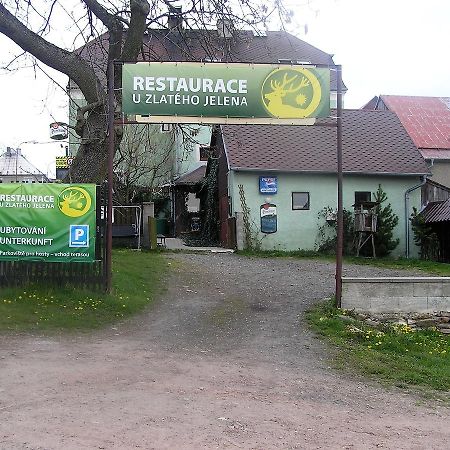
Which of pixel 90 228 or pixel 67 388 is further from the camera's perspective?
pixel 90 228

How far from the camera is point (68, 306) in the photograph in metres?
11.7

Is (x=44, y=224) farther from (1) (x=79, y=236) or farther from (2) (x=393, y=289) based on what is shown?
(2) (x=393, y=289)

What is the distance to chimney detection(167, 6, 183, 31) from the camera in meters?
15.1

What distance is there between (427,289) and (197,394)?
738 cm

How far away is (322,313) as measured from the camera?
12438mm

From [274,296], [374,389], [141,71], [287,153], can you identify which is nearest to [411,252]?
[287,153]

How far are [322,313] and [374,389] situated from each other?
14.6 feet

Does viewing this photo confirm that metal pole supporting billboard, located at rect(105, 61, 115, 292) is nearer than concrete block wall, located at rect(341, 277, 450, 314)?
Yes

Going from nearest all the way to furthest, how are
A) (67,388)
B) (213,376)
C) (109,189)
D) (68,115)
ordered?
1. (67,388)
2. (213,376)
3. (109,189)
4. (68,115)

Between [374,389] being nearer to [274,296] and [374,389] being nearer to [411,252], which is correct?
[274,296]

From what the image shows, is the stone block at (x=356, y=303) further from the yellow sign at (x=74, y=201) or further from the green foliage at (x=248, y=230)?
the green foliage at (x=248, y=230)

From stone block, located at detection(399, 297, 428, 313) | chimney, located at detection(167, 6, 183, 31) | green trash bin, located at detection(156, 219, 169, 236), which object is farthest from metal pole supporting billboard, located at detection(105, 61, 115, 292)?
green trash bin, located at detection(156, 219, 169, 236)

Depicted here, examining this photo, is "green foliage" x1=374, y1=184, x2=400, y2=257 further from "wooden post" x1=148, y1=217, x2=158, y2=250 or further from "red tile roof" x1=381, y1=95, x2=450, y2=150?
"red tile roof" x1=381, y1=95, x2=450, y2=150

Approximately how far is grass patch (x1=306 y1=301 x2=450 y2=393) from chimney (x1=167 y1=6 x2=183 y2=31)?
760 centimetres
